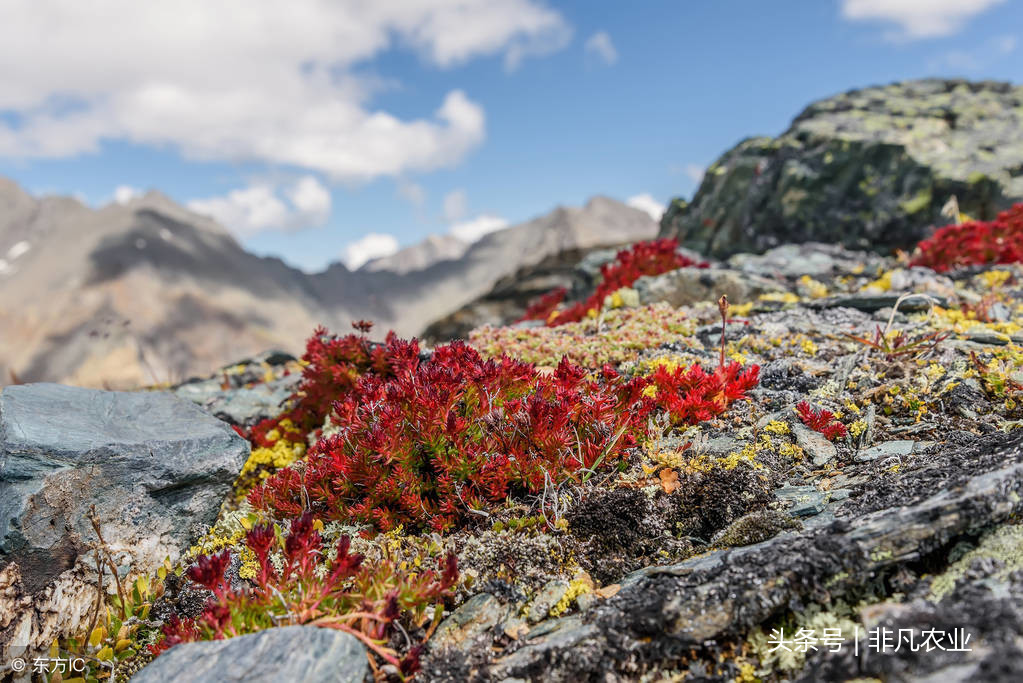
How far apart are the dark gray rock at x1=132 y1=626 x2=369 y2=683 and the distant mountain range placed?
8369 cm

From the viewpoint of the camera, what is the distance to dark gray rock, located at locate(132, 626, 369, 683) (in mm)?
2676

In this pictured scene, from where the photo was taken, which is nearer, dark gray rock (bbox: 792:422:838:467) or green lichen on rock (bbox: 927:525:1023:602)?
green lichen on rock (bbox: 927:525:1023:602)

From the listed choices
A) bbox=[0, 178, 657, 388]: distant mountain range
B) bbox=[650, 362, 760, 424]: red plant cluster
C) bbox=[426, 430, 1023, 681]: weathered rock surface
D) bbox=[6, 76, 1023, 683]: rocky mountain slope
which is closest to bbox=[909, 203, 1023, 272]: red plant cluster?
bbox=[6, 76, 1023, 683]: rocky mountain slope

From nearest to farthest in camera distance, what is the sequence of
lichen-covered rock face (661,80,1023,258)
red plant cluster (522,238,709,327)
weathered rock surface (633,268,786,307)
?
weathered rock surface (633,268,786,307) → red plant cluster (522,238,709,327) → lichen-covered rock face (661,80,1023,258)

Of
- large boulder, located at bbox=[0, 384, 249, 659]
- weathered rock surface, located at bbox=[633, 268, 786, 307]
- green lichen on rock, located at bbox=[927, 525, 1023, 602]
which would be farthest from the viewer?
weathered rock surface, located at bbox=[633, 268, 786, 307]

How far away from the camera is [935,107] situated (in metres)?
17.4

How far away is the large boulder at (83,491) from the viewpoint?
12.7 ft

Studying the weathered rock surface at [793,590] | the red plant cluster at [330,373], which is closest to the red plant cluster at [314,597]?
the weathered rock surface at [793,590]

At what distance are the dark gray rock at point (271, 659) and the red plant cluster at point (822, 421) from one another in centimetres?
384

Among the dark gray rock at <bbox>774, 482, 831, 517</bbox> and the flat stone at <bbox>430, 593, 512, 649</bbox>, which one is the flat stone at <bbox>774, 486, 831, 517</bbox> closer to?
the dark gray rock at <bbox>774, 482, 831, 517</bbox>

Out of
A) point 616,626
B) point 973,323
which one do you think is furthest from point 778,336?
point 616,626

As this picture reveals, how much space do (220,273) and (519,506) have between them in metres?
176

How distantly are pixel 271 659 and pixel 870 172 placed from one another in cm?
1794

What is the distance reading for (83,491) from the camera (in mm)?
4238
